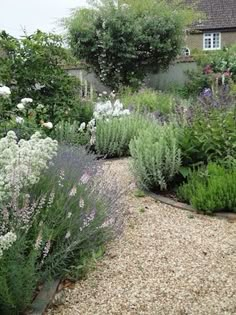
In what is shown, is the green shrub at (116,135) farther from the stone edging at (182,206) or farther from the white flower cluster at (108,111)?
the stone edging at (182,206)

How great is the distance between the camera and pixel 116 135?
25.7ft

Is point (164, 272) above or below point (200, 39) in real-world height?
below

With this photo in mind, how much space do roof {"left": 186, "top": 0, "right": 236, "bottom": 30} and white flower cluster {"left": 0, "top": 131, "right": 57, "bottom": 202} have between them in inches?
1156

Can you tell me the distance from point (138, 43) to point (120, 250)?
44.3ft

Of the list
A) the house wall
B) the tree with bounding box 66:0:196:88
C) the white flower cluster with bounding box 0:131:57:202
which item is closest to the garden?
the white flower cluster with bounding box 0:131:57:202

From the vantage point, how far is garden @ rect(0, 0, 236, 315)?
3.10 m

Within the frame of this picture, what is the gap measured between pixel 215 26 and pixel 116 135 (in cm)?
2547

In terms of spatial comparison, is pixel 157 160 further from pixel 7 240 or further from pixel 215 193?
pixel 7 240

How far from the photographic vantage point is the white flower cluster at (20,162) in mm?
3006

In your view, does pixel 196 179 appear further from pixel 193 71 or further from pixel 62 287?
pixel 193 71

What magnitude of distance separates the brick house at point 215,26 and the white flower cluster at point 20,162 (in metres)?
28.9

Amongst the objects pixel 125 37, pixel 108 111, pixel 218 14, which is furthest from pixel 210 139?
pixel 218 14

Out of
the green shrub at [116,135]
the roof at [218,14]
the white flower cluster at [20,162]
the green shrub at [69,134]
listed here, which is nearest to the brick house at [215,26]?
the roof at [218,14]

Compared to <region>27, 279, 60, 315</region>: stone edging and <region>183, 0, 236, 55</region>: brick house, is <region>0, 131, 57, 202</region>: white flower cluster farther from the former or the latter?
<region>183, 0, 236, 55</region>: brick house
